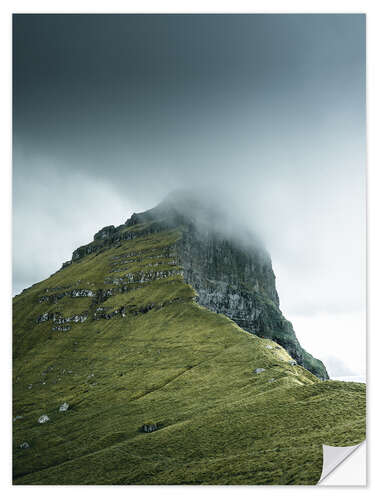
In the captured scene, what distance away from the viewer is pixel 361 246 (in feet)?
69.8

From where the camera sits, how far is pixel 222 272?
100 m

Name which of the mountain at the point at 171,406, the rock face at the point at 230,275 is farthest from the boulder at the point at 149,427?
the rock face at the point at 230,275

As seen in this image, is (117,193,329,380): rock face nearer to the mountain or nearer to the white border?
the mountain

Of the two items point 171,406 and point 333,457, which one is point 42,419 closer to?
point 171,406

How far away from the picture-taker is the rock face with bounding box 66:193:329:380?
7612 cm

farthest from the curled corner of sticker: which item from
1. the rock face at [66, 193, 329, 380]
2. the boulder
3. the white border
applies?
the rock face at [66, 193, 329, 380]

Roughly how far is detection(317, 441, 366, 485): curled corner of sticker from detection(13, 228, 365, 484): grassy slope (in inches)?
11.3

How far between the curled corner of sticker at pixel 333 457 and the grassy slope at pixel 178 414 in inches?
11.3

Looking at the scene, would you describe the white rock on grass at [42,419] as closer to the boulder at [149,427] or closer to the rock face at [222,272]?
the boulder at [149,427]

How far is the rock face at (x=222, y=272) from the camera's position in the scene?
76125 mm

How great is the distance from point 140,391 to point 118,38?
27738 mm

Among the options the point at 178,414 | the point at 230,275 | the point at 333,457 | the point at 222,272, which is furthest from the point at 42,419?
the point at 230,275

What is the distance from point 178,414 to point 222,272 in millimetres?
75296
